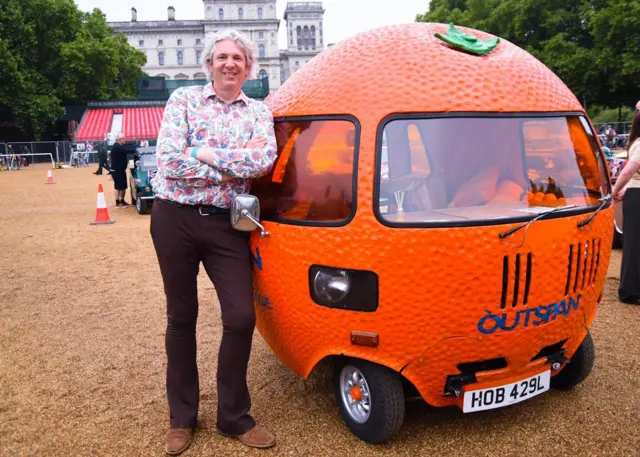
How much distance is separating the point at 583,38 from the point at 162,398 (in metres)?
32.5

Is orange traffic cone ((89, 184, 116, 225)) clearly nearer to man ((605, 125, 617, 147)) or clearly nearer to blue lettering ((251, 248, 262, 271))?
blue lettering ((251, 248, 262, 271))

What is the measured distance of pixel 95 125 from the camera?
44406 mm

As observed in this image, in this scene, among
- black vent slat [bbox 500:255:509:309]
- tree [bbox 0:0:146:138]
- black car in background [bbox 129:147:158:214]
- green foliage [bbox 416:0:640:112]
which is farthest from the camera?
tree [bbox 0:0:146:138]

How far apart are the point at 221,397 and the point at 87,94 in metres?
50.2

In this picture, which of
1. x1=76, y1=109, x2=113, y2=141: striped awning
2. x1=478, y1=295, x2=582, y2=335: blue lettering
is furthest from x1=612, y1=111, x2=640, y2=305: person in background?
x1=76, y1=109, x2=113, y2=141: striped awning

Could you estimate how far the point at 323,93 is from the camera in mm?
2938

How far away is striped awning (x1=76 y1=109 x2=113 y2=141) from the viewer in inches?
1687

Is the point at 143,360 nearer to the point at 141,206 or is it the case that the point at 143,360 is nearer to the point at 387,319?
the point at 387,319

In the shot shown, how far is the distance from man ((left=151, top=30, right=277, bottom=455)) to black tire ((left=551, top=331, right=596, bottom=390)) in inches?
77.0

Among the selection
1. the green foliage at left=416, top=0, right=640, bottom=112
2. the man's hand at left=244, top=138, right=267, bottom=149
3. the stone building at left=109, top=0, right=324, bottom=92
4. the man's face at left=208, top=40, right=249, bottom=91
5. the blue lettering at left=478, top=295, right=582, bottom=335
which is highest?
the stone building at left=109, top=0, right=324, bottom=92

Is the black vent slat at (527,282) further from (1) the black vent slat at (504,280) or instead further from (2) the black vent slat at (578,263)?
(2) the black vent slat at (578,263)

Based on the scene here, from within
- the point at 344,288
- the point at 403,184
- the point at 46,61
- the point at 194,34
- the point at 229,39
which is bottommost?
the point at 344,288

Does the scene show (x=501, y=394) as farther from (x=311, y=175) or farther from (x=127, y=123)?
(x=127, y=123)

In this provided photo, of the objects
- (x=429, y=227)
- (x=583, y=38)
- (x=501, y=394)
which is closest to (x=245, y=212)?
(x=429, y=227)
